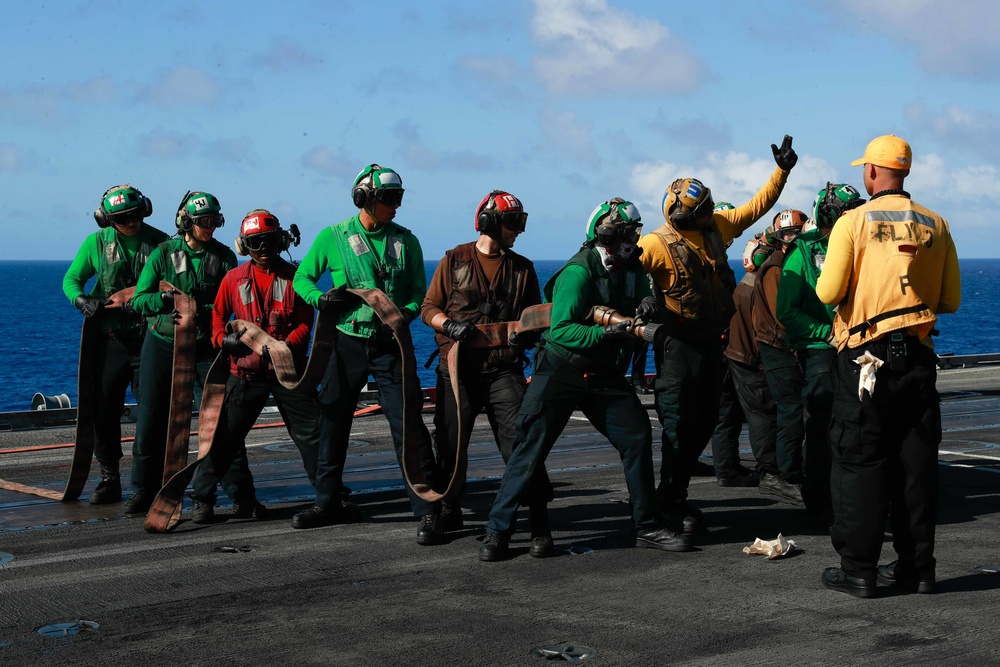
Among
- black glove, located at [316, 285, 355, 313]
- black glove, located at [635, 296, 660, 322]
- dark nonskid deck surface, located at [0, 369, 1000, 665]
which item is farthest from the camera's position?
black glove, located at [316, 285, 355, 313]

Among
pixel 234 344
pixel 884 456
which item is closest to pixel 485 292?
pixel 234 344

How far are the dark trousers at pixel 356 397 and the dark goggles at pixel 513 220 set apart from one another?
1074mm

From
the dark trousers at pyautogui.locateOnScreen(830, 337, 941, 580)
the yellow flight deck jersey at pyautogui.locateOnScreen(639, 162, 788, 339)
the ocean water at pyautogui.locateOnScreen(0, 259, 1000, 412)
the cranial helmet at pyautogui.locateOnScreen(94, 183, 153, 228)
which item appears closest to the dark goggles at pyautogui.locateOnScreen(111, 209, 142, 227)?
the cranial helmet at pyautogui.locateOnScreen(94, 183, 153, 228)

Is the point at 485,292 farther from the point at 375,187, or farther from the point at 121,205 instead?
the point at 121,205

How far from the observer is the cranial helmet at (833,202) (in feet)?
29.3

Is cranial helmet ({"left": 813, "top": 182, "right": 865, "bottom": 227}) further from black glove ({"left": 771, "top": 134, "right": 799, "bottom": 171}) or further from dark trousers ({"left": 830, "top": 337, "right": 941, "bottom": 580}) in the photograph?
dark trousers ({"left": 830, "top": 337, "right": 941, "bottom": 580})

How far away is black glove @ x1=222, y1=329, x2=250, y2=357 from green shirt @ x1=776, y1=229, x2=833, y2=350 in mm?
3665

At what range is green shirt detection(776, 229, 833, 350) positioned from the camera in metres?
8.70

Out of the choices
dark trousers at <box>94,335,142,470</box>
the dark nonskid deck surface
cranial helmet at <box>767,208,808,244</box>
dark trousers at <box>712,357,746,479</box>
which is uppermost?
cranial helmet at <box>767,208,808,244</box>

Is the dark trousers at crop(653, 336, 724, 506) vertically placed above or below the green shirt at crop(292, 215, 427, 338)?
below

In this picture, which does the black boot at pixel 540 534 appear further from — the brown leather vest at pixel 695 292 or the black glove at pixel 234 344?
the black glove at pixel 234 344

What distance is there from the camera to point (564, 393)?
7.50m

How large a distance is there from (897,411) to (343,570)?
3.15 m

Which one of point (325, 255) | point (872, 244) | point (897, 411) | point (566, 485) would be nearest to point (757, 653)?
point (897, 411)
